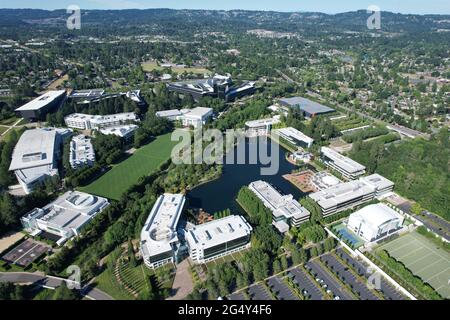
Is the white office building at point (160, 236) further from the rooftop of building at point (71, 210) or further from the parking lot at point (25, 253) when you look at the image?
the parking lot at point (25, 253)

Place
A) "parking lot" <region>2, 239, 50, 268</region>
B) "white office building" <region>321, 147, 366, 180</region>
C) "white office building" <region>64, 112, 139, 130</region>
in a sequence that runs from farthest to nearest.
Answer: "white office building" <region>64, 112, 139, 130</region> < "white office building" <region>321, 147, 366, 180</region> < "parking lot" <region>2, 239, 50, 268</region>

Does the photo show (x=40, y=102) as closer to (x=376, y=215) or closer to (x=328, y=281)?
(x=328, y=281)

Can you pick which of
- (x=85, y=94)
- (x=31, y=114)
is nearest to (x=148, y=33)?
(x=85, y=94)

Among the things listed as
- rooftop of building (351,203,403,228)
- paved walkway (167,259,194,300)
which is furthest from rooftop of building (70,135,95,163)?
rooftop of building (351,203,403,228)

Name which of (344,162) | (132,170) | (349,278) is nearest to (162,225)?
(132,170)

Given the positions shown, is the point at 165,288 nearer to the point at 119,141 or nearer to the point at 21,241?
the point at 21,241

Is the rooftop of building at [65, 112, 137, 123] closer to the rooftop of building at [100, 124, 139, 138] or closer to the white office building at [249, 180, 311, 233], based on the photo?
the rooftop of building at [100, 124, 139, 138]
